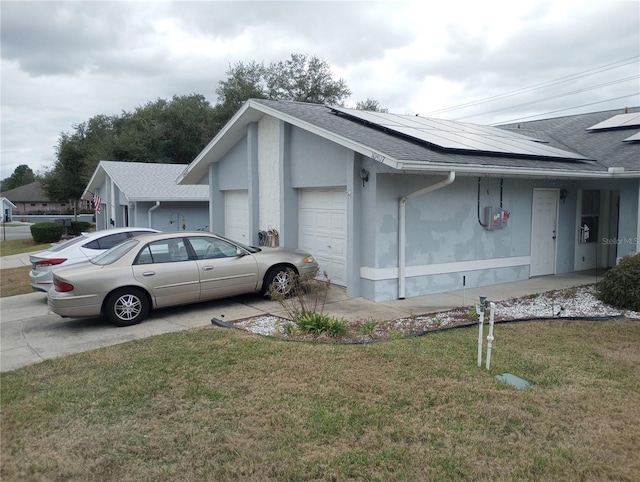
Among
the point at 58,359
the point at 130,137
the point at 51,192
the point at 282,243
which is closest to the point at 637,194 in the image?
the point at 282,243

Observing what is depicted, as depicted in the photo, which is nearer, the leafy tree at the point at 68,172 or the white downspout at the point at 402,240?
the white downspout at the point at 402,240

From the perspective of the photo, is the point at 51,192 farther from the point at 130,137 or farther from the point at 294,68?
the point at 294,68

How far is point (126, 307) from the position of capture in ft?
26.4

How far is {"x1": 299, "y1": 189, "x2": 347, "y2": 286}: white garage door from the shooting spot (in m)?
10.6

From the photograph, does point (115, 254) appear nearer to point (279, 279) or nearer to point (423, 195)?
point (279, 279)

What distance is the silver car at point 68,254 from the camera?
10180 millimetres

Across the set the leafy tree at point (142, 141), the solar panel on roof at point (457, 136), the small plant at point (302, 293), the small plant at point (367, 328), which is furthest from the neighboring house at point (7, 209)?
the small plant at point (367, 328)

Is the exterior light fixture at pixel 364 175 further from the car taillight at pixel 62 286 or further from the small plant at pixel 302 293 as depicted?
the car taillight at pixel 62 286

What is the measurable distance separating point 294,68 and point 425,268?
122ft

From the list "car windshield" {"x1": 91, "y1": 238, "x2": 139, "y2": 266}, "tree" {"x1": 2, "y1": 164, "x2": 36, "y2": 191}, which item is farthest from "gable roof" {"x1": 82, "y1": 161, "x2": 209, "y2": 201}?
"tree" {"x1": 2, "y1": 164, "x2": 36, "y2": 191}

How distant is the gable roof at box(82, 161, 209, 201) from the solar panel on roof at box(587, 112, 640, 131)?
1496 centimetres

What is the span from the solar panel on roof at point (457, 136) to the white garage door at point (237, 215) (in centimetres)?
395

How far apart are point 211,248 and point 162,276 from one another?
42.6 inches

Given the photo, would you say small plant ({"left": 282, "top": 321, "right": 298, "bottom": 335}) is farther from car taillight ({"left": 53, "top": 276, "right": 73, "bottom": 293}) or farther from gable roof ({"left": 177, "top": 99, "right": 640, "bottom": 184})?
car taillight ({"left": 53, "top": 276, "right": 73, "bottom": 293})
